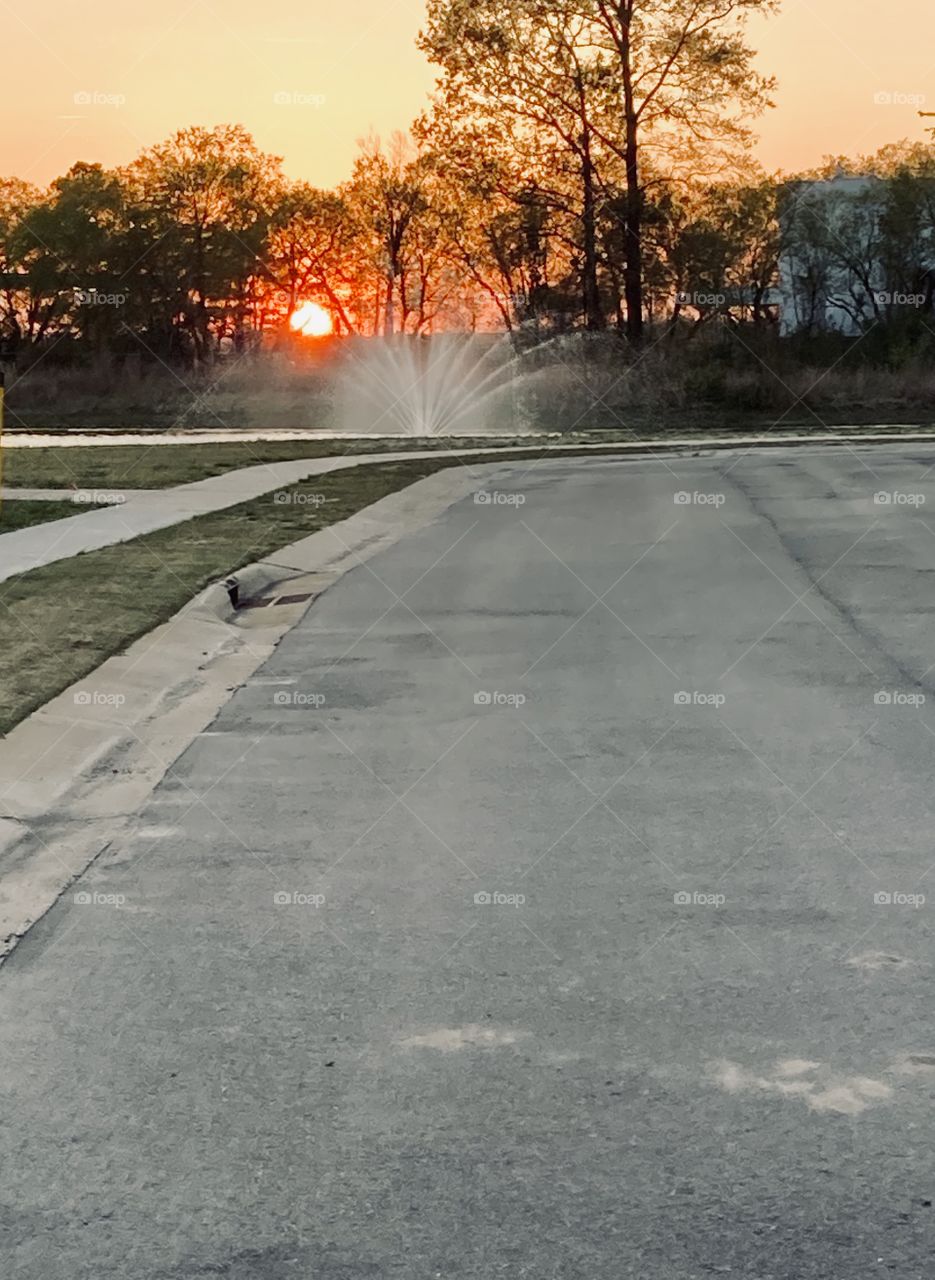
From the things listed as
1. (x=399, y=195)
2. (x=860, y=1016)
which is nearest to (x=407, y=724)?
(x=860, y=1016)

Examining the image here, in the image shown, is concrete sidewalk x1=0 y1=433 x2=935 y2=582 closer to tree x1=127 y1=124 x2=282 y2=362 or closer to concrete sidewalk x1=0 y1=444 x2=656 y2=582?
concrete sidewalk x1=0 y1=444 x2=656 y2=582


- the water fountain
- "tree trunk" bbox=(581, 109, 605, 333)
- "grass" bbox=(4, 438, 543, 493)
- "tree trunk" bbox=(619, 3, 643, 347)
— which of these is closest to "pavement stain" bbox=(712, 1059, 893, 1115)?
"grass" bbox=(4, 438, 543, 493)

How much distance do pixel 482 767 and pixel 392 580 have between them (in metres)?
7.09

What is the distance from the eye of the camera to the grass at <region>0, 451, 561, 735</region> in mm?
11047

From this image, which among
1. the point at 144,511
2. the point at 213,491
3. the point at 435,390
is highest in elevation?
the point at 144,511

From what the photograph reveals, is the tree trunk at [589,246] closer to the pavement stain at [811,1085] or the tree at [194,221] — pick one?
the tree at [194,221]

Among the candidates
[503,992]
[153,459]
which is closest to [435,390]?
[153,459]

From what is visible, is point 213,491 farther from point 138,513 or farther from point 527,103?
point 527,103

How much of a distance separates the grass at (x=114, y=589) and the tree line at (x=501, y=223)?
1441 inches

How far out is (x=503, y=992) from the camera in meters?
5.70

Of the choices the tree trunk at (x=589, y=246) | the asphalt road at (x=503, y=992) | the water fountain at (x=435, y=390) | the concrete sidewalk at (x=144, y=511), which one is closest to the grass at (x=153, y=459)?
the concrete sidewalk at (x=144, y=511)

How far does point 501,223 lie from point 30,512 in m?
42.3

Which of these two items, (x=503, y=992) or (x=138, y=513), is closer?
(x=503, y=992)

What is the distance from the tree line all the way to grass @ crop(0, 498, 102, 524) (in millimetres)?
35273
